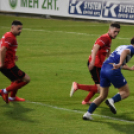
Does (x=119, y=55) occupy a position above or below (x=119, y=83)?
above

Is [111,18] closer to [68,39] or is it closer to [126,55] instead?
[68,39]

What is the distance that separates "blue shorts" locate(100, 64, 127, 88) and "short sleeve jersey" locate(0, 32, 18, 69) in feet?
7.78

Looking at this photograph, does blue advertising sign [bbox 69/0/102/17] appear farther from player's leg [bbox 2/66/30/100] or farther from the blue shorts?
the blue shorts

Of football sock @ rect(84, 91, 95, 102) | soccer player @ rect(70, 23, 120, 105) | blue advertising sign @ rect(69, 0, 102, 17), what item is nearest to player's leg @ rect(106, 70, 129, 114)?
soccer player @ rect(70, 23, 120, 105)

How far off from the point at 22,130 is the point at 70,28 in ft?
57.5

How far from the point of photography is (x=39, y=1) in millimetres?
27641

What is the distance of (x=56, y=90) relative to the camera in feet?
35.0

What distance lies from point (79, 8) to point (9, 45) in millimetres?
18375

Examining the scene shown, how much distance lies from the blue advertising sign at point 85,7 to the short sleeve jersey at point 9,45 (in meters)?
17.5

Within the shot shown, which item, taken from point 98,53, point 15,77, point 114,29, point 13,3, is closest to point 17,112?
point 15,77

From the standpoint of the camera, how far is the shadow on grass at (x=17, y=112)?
8.02 m

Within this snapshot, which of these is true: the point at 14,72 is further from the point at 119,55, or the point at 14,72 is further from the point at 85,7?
the point at 85,7

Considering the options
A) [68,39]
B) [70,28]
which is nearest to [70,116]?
[68,39]

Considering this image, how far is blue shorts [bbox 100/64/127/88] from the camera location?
293 inches
